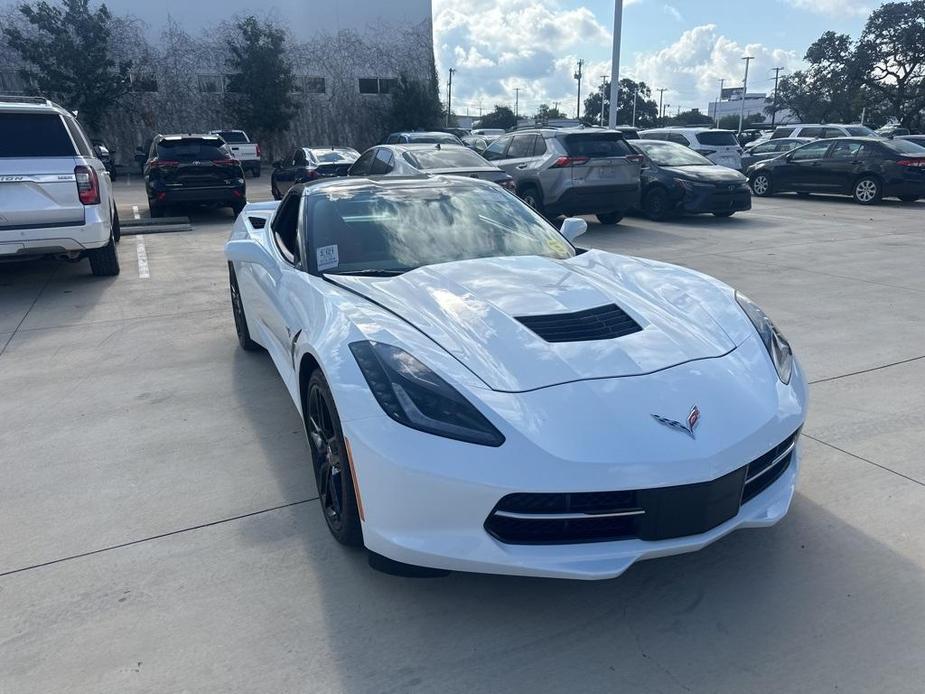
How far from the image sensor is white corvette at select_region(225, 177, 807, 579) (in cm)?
226

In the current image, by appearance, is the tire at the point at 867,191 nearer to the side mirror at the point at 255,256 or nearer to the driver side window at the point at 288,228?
the driver side window at the point at 288,228

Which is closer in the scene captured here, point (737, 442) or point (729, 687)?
point (729, 687)

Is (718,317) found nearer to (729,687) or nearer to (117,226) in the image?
(729,687)

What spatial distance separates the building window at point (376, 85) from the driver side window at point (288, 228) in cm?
3396

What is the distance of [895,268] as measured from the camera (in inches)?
334

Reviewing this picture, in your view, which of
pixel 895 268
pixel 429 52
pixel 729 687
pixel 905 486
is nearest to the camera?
pixel 729 687

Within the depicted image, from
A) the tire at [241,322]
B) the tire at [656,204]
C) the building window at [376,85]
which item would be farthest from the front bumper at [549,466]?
the building window at [376,85]

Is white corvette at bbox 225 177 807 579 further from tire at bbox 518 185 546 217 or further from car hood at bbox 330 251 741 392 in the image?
tire at bbox 518 185 546 217

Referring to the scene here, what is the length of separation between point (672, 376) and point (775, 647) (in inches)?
37.1

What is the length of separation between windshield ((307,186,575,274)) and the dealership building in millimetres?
31919

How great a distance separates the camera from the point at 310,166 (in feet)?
49.6

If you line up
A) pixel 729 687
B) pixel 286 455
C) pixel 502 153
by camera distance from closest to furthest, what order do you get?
pixel 729 687
pixel 286 455
pixel 502 153

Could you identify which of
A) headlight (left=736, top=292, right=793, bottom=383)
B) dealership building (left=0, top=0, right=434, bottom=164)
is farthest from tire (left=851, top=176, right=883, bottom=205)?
dealership building (left=0, top=0, right=434, bottom=164)

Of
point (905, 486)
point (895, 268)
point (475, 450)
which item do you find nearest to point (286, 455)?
point (475, 450)
